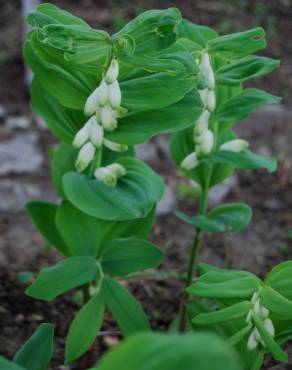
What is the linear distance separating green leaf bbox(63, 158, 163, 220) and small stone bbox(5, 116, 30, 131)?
5.55ft

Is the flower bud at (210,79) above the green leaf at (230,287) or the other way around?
above

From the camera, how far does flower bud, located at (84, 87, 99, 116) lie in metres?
1.58

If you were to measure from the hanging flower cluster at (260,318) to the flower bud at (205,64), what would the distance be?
0.54m

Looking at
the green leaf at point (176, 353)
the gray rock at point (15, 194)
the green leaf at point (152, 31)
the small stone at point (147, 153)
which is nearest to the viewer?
the green leaf at point (176, 353)

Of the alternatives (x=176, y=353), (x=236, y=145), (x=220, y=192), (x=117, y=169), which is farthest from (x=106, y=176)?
(x=220, y=192)

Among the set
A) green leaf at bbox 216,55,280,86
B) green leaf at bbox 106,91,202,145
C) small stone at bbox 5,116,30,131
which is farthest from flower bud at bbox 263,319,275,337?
small stone at bbox 5,116,30,131

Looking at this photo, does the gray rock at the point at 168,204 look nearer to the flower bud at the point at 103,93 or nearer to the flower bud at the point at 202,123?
the flower bud at the point at 202,123

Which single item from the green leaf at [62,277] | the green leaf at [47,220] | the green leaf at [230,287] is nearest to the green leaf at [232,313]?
the green leaf at [230,287]

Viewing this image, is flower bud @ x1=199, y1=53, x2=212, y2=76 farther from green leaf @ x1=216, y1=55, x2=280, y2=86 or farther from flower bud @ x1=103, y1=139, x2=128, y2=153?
flower bud @ x1=103, y1=139, x2=128, y2=153

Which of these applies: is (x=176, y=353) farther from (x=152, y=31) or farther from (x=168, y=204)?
(x=168, y=204)

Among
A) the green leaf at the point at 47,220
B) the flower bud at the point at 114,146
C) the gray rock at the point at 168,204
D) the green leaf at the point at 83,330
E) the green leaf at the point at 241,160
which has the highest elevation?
the flower bud at the point at 114,146

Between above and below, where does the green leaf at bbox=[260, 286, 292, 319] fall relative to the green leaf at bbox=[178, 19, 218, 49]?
below

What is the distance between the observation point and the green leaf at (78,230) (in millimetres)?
1809

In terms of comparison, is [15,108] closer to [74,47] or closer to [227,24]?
[227,24]
